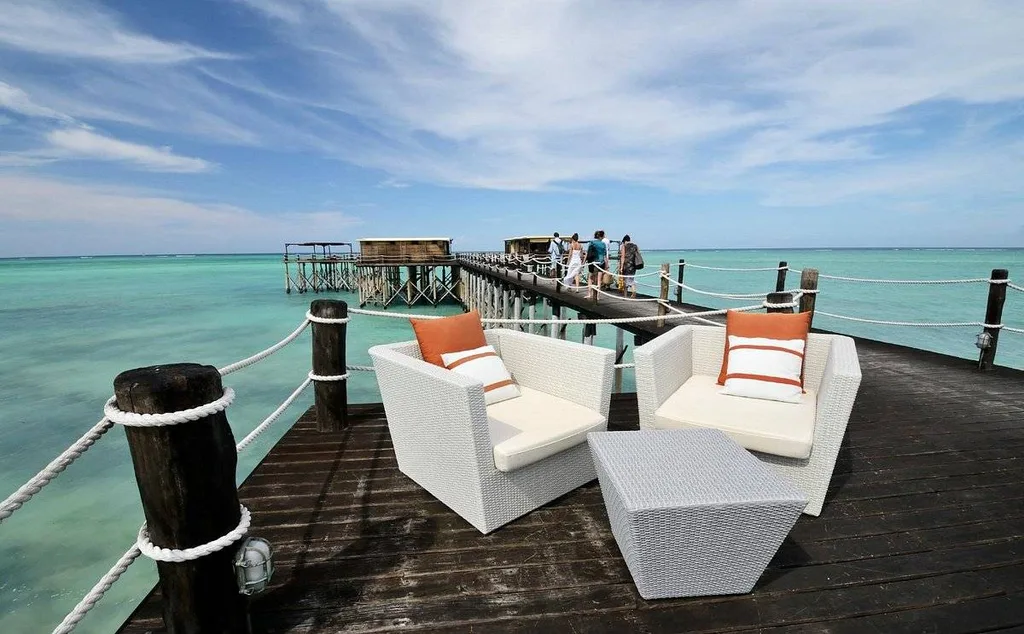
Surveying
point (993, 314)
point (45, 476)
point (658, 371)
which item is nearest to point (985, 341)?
point (993, 314)

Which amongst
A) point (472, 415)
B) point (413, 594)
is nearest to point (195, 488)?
point (413, 594)

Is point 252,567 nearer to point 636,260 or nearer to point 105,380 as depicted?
point 636,260

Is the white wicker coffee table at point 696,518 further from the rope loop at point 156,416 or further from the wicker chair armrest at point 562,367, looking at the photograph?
the rope loop at point 156,416

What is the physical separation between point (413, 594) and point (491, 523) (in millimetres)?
447

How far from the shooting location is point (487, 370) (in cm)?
262

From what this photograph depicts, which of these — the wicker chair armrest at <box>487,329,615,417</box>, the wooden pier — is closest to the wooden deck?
the wooden pier

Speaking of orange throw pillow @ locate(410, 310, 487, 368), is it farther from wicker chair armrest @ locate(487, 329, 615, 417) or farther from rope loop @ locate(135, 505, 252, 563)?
rope loop @ locate(135, 505, 252, 563)

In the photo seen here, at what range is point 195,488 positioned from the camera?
3.87 feet

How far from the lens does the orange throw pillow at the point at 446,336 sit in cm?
259

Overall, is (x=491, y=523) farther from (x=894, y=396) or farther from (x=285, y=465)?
(x=894, y=396)

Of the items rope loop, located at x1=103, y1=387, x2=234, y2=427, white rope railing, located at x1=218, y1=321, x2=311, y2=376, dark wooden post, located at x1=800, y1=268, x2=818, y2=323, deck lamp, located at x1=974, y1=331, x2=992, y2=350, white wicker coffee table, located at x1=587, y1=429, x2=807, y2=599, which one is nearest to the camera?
rope loop, located at x1=103, y1=387, x2=234, y2=427

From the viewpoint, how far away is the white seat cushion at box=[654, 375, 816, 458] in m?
2.08

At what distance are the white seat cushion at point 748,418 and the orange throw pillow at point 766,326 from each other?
1.03ft

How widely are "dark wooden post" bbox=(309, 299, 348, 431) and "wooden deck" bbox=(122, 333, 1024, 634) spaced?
10.1 inches
